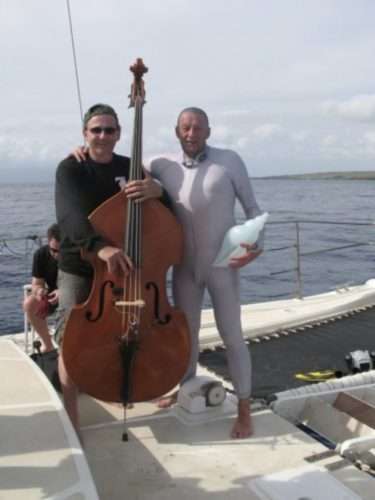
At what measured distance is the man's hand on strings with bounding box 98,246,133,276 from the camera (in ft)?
8.18

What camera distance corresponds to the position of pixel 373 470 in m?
2.77

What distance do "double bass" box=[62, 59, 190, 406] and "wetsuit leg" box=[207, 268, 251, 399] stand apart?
0.81 feet

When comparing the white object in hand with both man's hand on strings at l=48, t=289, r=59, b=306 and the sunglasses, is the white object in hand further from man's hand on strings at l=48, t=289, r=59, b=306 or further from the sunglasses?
man's hand on strings at l=48, t=289, r=59, b=306

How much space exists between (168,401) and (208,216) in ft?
3.65

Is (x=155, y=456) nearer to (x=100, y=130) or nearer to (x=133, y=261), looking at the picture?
(x=133, y=261)

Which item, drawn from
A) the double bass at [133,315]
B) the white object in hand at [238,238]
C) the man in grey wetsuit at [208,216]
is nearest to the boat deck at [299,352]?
the man in grey wetsuit at [208,216]

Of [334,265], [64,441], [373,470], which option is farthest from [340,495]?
[334,265]

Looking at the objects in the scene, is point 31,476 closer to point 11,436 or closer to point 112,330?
point 11,436

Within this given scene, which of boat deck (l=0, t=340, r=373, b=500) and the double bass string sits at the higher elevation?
the double bass string

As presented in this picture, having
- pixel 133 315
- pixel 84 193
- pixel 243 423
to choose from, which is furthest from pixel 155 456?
pixel 84 193

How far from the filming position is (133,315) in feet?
8.57

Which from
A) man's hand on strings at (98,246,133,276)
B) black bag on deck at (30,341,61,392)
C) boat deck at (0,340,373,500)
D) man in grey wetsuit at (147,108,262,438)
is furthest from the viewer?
black bag on deck at (30,341,61,392)

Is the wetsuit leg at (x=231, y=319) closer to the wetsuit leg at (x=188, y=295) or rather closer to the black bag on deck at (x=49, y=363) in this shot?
the wetsuit leg at (x=188, y=295)

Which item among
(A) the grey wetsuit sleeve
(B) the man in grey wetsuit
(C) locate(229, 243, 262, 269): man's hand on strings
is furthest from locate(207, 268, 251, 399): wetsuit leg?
(A) the grey wetsuit sleeve
